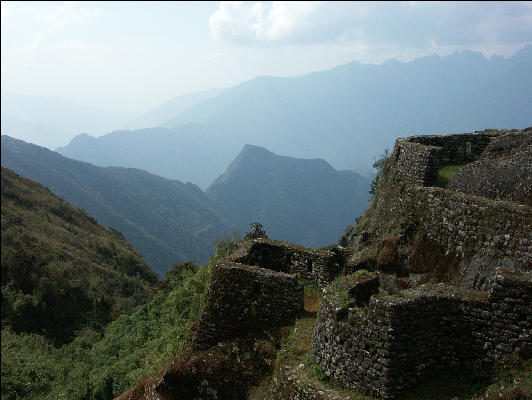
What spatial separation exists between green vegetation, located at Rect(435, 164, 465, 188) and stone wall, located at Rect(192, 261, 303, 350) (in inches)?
276

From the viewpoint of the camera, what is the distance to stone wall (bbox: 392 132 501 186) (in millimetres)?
15352

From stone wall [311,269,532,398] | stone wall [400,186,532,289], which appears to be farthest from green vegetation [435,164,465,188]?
stone wall [311,269,532,398]

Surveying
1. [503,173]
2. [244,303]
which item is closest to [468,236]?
[503,173]

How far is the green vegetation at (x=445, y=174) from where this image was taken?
1543cm

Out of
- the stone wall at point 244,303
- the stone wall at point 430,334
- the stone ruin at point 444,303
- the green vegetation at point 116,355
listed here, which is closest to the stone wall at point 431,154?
the stone ruin at point 444,303

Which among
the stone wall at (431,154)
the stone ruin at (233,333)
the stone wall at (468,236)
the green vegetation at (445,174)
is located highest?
the stone wall at (431,154)

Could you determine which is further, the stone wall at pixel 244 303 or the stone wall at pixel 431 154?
the stone wall at pixel 431 154

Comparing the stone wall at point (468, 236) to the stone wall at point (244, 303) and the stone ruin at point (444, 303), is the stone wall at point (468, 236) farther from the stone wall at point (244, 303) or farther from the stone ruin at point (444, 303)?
the stone wall at point (244, 303)

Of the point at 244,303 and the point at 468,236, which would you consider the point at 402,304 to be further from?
the point at 244,303

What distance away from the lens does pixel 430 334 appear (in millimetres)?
8227

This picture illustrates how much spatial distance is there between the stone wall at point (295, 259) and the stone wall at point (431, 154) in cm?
408

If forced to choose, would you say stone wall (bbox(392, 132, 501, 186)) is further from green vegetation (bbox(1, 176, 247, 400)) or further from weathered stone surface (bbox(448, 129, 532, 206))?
green vegetation (bbox(1, 176, 247, 400))

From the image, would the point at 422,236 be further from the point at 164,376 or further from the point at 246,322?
the point at 164,376

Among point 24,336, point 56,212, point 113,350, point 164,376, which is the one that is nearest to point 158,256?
point 56,212
